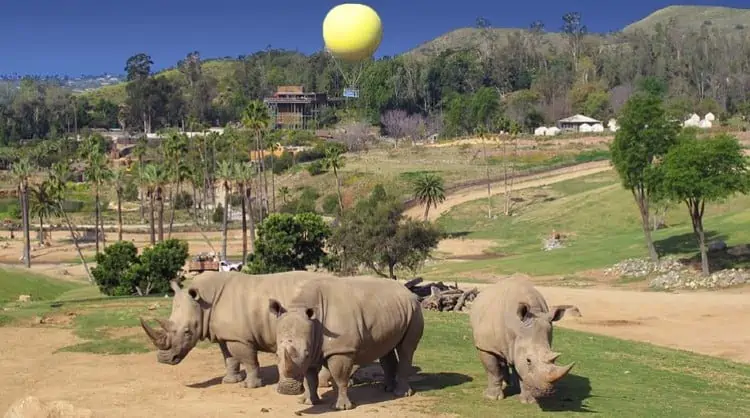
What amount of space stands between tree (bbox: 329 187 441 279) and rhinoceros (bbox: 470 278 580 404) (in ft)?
123

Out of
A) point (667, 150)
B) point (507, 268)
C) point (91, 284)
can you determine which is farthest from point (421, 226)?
point (91, 284)

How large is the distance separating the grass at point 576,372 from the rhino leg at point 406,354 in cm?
51

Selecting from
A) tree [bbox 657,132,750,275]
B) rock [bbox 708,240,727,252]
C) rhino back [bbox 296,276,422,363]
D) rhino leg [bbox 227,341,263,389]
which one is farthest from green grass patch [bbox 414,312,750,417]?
rock [bbox 708,240,727,252]

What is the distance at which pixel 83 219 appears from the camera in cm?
12362

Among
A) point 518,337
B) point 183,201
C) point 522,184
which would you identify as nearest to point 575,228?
point 522,184

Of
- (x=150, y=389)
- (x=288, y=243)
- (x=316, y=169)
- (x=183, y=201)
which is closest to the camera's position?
(x=150, y=389)

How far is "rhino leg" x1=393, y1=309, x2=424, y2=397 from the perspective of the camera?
62.0 feet

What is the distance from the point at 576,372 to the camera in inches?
922

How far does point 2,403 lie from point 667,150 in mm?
47296

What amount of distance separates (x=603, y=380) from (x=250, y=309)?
8.83 metres

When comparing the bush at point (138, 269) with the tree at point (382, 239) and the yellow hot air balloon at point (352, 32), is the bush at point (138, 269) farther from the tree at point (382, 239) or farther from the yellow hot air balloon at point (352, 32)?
the yellow hot air balloon at point (352, 32)

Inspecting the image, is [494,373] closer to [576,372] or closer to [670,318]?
[576,372]

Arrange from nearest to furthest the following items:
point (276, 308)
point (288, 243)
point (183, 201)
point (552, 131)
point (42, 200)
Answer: point (276, 308) < point (288, 243) < point (42, 200) < point (183, 201) < point (552, 131)

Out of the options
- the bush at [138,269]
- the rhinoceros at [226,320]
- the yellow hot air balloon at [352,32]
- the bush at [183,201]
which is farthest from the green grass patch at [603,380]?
the bush at [183,201]
